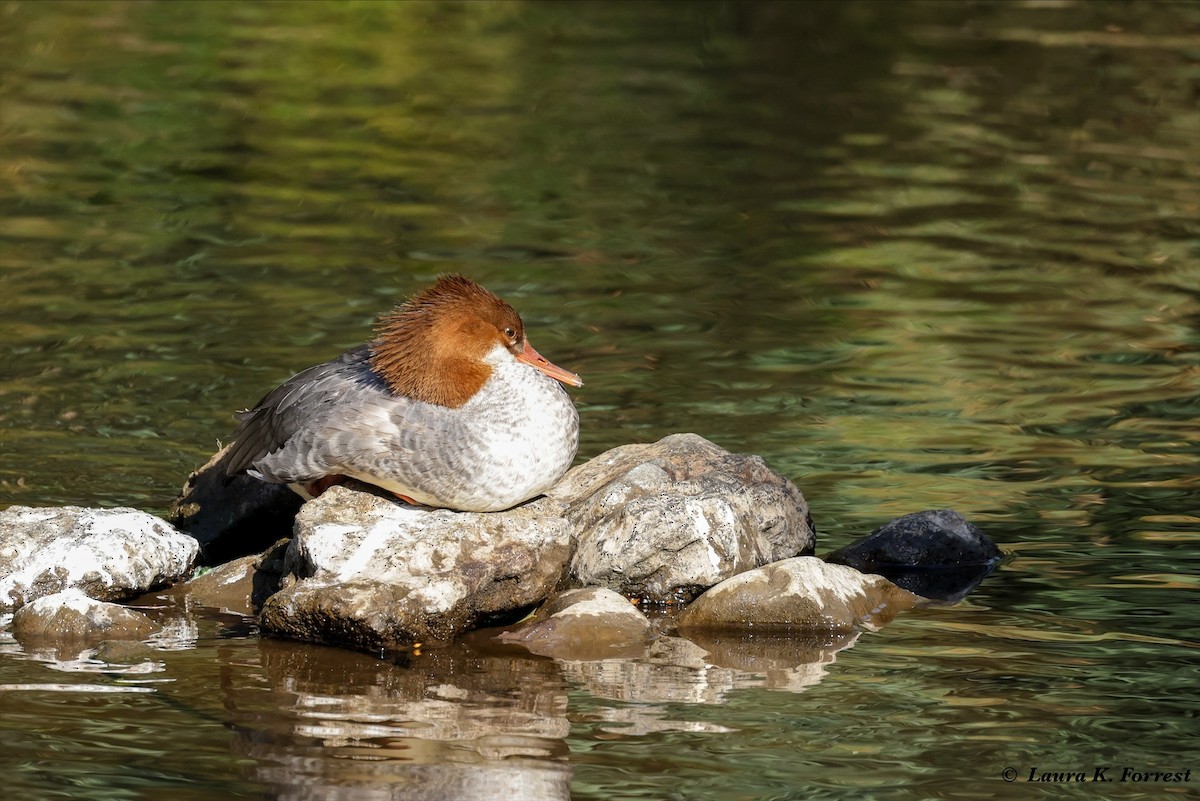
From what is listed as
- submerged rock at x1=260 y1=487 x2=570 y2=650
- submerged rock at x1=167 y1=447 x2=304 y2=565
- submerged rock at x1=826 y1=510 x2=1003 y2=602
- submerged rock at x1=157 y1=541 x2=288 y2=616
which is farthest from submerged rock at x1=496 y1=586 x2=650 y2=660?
submerged rock at x1=167 y1=447 x2=304 y2=565

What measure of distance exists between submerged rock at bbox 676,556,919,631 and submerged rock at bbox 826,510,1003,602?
0.63 meters

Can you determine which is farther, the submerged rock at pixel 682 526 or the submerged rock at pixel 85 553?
the submerged rock at pixel 682 526

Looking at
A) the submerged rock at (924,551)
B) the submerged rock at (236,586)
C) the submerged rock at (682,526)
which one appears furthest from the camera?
the submerged rock at (924,551)

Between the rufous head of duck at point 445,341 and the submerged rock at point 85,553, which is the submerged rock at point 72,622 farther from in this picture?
the rufous head of duck at point 445,341

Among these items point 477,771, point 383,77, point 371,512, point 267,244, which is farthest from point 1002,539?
point 383,77

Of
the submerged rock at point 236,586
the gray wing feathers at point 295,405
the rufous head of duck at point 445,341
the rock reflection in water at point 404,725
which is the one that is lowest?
the submerged rock at point 236,586

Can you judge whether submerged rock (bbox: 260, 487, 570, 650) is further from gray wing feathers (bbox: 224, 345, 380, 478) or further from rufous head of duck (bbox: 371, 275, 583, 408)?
rufous head of duck (bbox: 371, 275, 583, 408)

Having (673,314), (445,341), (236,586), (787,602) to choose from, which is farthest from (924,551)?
(673,314)

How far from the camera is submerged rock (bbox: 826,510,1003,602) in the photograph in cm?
825

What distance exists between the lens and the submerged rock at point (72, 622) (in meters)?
7.14

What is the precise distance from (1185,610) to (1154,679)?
0.85 m

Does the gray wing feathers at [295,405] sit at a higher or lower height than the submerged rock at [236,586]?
higher

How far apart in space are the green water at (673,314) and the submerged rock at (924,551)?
0.62ft

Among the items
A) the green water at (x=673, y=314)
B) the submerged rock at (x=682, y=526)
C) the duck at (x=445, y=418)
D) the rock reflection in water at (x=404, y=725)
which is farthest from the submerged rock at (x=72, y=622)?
the submerged rock at (x=682, y=526)
